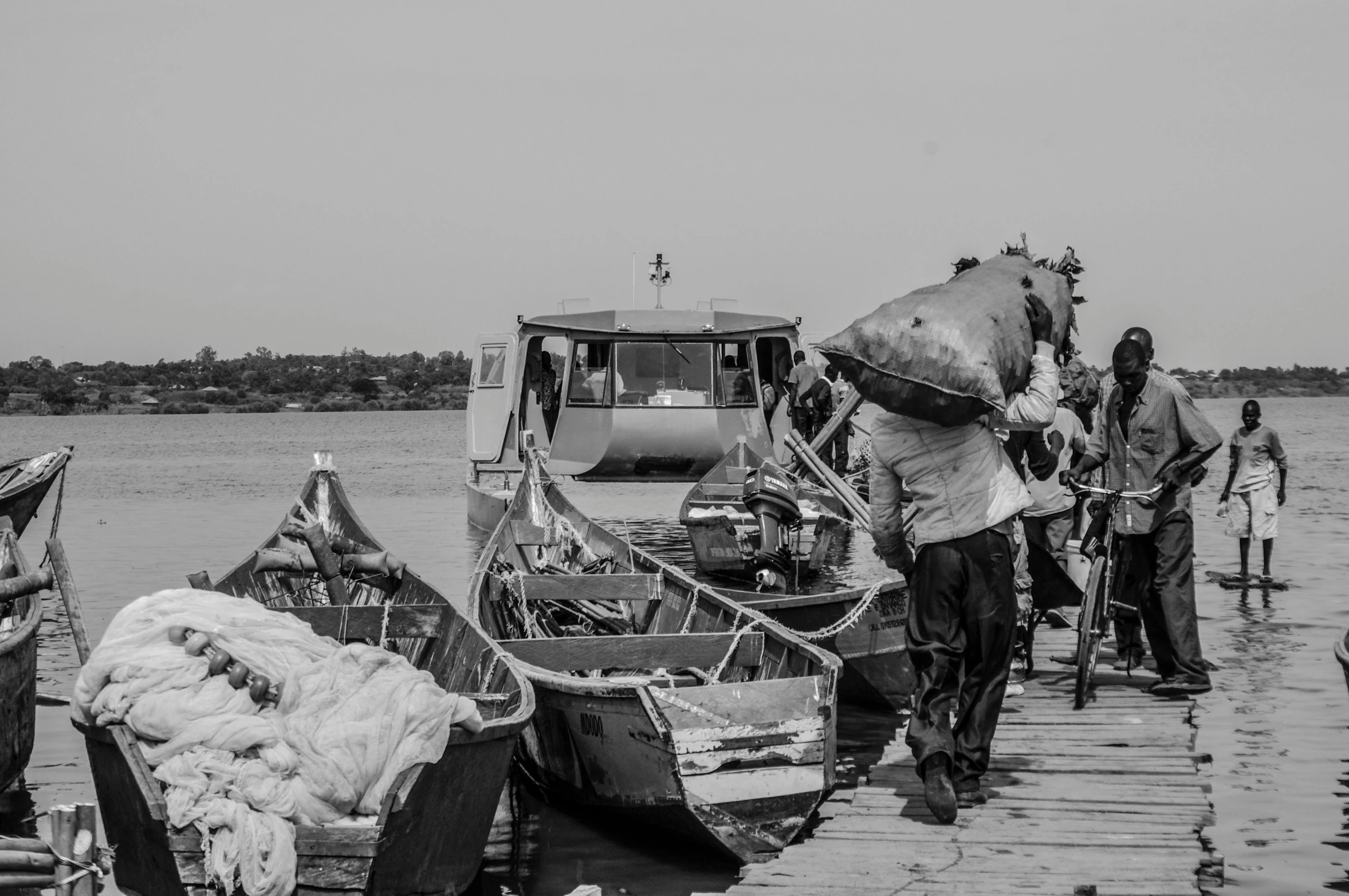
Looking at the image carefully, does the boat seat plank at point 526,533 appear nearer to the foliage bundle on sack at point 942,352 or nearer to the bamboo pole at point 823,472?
the bamboo pole at point 823,472

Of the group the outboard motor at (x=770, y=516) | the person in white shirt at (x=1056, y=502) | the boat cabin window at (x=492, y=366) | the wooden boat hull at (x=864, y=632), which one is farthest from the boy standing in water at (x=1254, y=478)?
the boat cabin window at (x=492, y=366)

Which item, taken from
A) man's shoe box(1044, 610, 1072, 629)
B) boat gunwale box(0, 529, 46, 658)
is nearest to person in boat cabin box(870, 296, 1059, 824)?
man's shoe box(1044, 610, 1072, 629)

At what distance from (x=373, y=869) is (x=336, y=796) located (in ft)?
1.03

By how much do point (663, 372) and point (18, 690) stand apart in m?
12.0

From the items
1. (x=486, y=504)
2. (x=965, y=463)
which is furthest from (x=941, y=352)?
(x=486, y=504)

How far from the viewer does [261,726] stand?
5645 millimetres

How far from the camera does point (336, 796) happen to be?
5.50 metres

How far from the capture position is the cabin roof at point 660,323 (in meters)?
18.5

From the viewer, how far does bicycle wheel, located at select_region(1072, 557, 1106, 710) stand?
7441mm

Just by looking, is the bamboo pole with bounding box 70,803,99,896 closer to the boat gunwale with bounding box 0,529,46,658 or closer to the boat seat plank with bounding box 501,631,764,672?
the boat seat plank with bounding box 501,631,764,672

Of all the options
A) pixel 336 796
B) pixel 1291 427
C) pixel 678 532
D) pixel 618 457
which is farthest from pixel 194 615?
pixel 1291 427

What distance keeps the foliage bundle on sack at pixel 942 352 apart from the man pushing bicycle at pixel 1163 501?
2.21 meters

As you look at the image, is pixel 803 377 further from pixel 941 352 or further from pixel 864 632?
pixel 941 352

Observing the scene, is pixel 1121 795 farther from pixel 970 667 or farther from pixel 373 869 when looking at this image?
pixel 373 869
